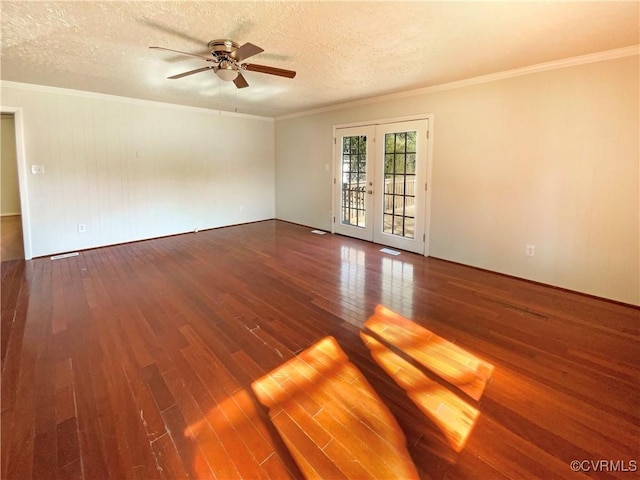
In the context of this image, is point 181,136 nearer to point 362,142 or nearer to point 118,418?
point 362,142

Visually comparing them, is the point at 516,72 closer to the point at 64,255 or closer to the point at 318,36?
the point at 318,36

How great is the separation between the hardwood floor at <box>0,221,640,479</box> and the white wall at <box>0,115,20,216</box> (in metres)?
5.31

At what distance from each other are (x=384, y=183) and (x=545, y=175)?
2.30 metres

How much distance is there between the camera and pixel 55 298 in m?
3.41

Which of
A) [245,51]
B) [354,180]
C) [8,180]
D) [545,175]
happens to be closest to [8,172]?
[8,180]

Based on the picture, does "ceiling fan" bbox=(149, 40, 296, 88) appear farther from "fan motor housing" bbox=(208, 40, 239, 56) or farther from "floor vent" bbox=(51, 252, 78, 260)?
"floor vent" bbox=(51, 252, 78, 260)

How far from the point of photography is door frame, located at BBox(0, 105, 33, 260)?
4.43 meters

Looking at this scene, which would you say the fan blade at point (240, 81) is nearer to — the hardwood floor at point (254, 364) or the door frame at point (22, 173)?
the hardwood floor at point (254, 364)

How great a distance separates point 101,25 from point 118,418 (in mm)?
2956

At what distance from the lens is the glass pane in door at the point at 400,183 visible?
5.01m

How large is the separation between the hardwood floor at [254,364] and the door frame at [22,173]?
0.46 metres

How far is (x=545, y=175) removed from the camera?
12.1 feet

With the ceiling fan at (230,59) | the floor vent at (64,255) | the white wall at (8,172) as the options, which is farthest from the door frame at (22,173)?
the white wall at (8,172)

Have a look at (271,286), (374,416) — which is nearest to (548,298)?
(374,416)
